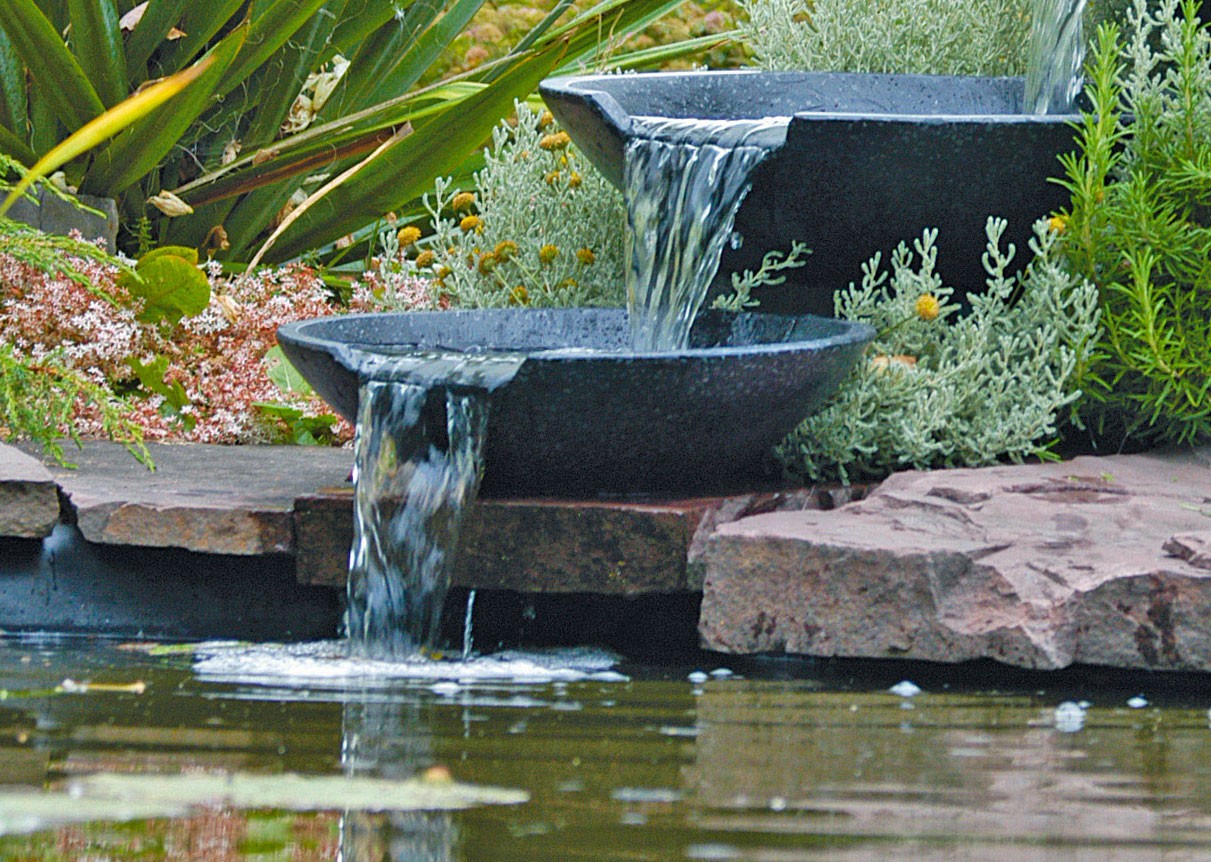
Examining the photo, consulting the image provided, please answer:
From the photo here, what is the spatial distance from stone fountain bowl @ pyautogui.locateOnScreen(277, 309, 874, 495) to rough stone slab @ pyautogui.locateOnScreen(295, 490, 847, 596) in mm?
98

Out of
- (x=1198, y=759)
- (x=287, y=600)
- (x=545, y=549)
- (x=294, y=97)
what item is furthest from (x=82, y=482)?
(x=294, y=97)

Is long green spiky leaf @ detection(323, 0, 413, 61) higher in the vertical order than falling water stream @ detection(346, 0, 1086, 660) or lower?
higher

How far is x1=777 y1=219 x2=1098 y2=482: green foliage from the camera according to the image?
11.2 feet

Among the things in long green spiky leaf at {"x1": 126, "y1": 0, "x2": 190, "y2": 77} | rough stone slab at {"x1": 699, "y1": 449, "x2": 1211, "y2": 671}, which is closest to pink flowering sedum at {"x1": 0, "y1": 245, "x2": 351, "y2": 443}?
long green spiky leaf at {"x1": 126, "y1": 0, "x2": 190, "y2": 77}

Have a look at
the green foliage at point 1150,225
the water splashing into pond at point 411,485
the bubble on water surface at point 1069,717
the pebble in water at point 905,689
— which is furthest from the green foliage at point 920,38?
the bubble on water surface at point 1069,717

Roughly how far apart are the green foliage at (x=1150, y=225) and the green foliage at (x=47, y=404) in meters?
2.06

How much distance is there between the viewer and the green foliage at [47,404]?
3.71 metres

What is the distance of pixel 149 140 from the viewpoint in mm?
5324

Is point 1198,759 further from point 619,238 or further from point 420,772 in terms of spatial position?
point 619,238

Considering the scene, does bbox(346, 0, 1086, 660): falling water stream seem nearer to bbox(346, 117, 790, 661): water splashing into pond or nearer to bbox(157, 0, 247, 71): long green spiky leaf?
bbox(346, 117, 790, 661): water splashing into pond

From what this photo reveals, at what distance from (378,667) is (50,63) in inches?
119

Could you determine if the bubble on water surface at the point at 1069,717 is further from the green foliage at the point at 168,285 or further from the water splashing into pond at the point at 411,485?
the green foliage at the point at 168,285

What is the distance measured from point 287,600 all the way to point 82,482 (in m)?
0.51

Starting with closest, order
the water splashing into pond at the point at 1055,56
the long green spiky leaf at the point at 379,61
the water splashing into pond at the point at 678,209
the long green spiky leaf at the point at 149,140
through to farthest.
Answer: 1. the water splashing into pond at the point at 678,209
2. the water splashing into pond at the point at 1055,56
3. the long green spiky leaf at the point at 149,140
4. the long green spiky leaf at the point at 379,61
